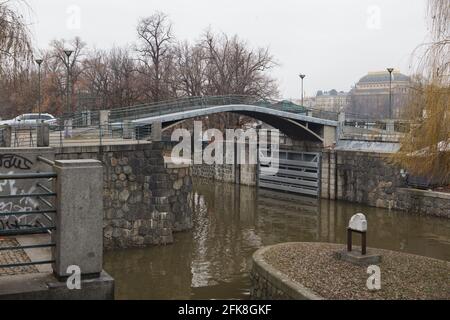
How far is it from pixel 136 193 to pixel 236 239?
4.16 metres

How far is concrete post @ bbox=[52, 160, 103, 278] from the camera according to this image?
5.13 meters

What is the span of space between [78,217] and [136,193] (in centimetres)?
1326

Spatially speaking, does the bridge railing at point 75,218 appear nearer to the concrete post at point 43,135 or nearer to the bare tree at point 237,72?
the concrete post at point 43,135

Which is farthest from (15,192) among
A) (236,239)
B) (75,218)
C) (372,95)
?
(372,95)

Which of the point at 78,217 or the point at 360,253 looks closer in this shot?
the point at 78,217

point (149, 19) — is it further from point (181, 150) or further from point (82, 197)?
point (82, 197)

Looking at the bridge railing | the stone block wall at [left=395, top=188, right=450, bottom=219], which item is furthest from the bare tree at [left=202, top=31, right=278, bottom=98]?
the bridge railing

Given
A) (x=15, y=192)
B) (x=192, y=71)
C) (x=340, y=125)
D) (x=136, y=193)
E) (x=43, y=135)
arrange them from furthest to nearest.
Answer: (x=192, y=71) < (x=340, y=125) < (x=136, y=193) < (x=43, y=135) < (x=15, y=192)

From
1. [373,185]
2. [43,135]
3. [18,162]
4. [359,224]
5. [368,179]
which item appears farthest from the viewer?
[368,179]

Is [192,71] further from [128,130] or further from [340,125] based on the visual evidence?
[128,130]

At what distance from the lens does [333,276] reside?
10.2m

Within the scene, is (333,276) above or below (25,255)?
below

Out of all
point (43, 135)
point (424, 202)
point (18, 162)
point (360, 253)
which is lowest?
point (424, 202)
